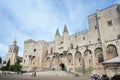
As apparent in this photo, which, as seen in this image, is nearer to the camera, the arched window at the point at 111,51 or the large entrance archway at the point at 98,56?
the arched window at the point at 111,51

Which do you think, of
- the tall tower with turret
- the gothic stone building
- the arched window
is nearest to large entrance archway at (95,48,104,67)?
the gothic stone building

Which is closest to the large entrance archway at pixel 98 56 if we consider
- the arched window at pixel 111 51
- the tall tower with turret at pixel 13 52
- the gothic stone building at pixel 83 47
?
the gothic stone building at pixel 83 47

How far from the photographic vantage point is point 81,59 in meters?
38.8

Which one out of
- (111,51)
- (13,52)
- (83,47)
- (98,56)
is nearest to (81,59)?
(83,47)

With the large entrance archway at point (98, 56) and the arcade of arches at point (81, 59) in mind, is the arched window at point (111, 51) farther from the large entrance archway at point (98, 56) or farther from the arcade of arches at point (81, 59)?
the large entrance archway at point (98, 56)

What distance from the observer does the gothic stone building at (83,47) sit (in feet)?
113

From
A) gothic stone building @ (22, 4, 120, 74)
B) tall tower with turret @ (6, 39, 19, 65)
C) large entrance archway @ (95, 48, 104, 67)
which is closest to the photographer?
gothic stone building @ (22, 4, 120, 74)

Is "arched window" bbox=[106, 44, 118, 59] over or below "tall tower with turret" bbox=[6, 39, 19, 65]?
below

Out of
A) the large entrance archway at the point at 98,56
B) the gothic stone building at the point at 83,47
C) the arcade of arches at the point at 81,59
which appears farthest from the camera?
the large entrance archway at the point at 98,56

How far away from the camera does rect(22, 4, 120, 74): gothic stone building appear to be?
34.3 metres

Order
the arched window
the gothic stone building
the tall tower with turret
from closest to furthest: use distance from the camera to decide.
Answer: the arched window, the gothic stone building, the tall tower with turret

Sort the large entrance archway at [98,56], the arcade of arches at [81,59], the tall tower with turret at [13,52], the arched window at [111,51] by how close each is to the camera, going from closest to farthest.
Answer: the arched window at [111,51], the arcade of arches at [81,59], the large entrance archway at [98,56], the tall tower with turret at [13,52]

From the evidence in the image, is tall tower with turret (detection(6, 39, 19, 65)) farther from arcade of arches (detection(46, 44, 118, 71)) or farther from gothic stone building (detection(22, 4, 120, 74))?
arcade of arches (detection(46, 44, 118, 71))

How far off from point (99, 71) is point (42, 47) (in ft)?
89.0
